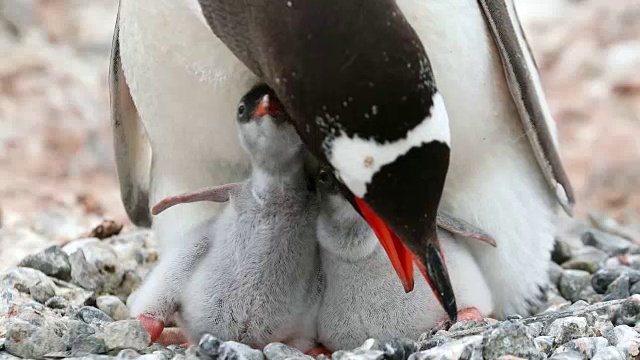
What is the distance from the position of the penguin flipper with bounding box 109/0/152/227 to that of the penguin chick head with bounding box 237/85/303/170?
953 mm

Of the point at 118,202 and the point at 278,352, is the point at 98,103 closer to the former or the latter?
the point at 118,202

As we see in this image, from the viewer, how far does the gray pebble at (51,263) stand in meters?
3.98

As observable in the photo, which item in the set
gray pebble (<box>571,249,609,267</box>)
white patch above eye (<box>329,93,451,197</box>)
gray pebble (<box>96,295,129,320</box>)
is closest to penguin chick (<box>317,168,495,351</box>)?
white patch above eye (<box>329,93,451,197</box>)

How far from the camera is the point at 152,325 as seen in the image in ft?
11.2

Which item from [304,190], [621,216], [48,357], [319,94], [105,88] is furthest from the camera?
[105,88]

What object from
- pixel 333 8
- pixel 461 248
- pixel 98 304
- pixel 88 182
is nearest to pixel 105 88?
pixel 88 182

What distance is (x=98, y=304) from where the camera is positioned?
12.7 feet

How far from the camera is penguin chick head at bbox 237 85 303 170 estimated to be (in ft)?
10.2

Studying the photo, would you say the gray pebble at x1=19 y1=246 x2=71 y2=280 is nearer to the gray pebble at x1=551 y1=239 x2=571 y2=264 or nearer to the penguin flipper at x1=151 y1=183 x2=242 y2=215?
the penguin flipper at x1=151 y1=183 x2=242 y2=215

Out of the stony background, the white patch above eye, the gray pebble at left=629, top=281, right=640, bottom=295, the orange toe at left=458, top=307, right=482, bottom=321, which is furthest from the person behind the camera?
the gray pebble at left=629, top=281, right=640, bottom=295

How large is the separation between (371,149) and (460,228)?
1.06m

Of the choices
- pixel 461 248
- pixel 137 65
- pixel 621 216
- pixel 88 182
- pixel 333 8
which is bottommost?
pixel 621 216

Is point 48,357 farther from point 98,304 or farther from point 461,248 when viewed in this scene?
point 461,248

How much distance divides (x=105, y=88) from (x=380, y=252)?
5.17 meters
